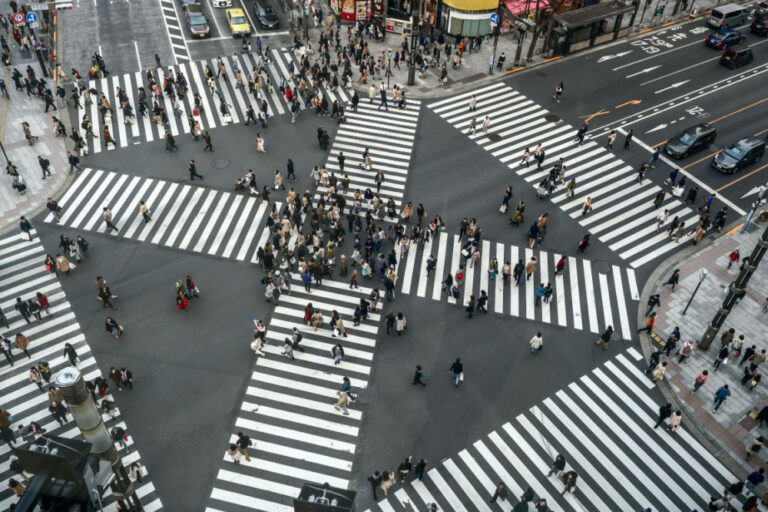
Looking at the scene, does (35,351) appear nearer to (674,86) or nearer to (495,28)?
(495,28)

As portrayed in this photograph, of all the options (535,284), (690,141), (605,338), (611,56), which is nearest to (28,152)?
(535,284)

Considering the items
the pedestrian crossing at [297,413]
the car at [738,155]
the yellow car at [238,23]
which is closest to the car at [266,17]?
the yellow car at [238,23]

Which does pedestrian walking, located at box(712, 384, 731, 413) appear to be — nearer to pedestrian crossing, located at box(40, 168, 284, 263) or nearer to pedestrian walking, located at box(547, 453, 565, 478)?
pedestrian walking, located at box(547, 453, 565, 478)

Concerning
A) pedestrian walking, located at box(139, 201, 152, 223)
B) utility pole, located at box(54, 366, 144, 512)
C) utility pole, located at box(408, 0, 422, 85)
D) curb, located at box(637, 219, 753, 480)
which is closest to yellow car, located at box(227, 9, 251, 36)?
utility pole, located at box(408, 0, 422, 85)

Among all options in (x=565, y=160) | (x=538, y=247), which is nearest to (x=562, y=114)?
(x=565, y=160)

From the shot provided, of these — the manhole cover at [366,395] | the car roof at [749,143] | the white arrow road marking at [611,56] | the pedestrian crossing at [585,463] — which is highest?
the car roof at [749,143]

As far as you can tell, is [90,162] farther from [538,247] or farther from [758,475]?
[758,475]

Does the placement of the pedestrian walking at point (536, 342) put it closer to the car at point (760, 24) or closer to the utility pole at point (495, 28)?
the utility pole at point (495, 28)
